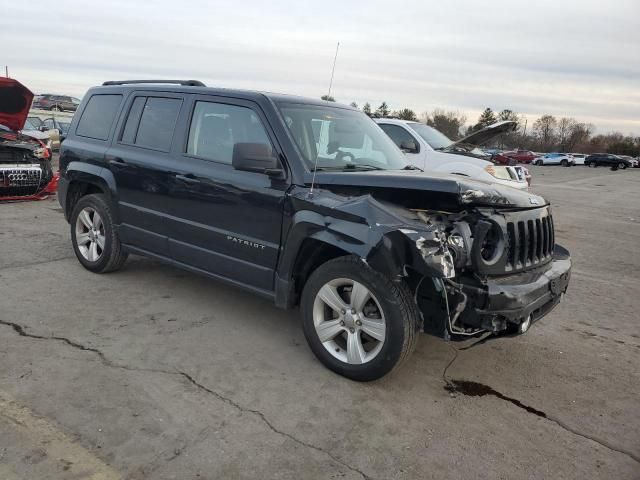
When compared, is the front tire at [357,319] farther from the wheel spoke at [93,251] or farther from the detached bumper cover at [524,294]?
the wheel spoke at [93,251]

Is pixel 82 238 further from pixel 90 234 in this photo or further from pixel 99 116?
pixel 99 116

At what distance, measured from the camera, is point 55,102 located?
43.6 metres

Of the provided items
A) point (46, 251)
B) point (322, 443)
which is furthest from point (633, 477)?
point (46, 251)

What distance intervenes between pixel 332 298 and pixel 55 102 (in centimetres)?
4717

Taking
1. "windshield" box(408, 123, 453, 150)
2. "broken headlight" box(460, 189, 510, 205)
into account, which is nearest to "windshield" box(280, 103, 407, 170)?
"broken headlight" box(460, 189, 510, 205)

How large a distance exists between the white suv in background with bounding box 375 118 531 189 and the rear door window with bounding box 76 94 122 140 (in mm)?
5269

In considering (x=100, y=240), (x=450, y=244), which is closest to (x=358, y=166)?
(x=450, y=244)

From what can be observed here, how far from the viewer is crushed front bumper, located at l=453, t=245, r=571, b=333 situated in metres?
3.21

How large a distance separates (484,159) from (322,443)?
7920 mm

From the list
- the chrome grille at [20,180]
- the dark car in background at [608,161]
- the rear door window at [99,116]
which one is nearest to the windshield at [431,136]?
the rear door window at [99,116]

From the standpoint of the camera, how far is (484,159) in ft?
31.9

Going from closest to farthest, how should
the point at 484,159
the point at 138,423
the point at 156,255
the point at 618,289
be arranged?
1. the point at 138,423
2. the point at 156,255
3. the point at 618,289
4. the point at 484,159

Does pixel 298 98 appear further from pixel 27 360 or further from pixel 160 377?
pixel 27 360

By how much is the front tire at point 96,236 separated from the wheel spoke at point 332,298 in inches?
106
